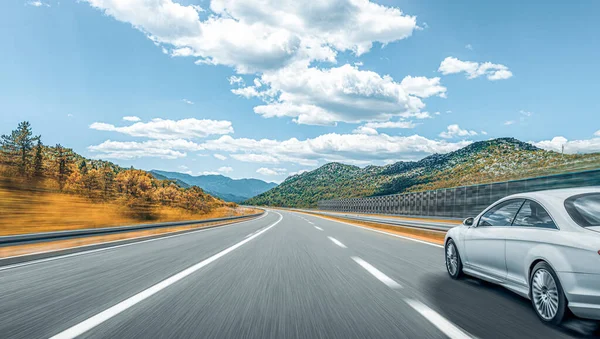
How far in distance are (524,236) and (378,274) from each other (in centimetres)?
263

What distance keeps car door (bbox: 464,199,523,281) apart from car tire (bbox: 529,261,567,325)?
64 centimetres

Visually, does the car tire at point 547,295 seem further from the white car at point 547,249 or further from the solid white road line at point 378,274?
the solid white road line at point 378,274

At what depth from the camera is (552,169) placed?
46.4 feet

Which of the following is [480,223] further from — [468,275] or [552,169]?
[552,169]

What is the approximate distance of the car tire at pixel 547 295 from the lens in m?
3.64

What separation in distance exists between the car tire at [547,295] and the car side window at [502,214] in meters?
1.04

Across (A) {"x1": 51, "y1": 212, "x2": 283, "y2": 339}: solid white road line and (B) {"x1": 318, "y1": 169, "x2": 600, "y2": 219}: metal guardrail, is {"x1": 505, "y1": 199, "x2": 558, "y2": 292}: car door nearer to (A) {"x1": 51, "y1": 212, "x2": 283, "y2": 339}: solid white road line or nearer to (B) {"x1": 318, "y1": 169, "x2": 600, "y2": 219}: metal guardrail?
(A) {"x1": 51, "y1": 212, "x2": 283, "y2": 339}: solid white road line

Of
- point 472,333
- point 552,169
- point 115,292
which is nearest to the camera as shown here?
point 472,333

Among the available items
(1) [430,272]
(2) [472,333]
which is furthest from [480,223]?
(2) [472,333]

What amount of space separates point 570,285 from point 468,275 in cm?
279

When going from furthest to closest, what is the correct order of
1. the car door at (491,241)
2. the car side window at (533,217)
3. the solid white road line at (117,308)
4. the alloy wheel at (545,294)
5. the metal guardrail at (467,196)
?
the metal guardrail at (467,196)
the car door at (491,241)
the car side window at (533,217)
the alloy wheel at (545,294)
the solid white road line at (117,308)

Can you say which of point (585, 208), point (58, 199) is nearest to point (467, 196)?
point (585, 208)

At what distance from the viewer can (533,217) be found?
181 inches

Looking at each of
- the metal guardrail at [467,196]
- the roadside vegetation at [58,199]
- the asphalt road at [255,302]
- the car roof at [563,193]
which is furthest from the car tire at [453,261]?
the roadside vegetation at [58,199]
